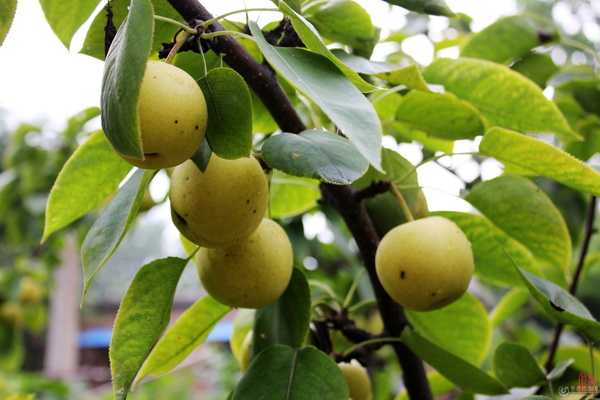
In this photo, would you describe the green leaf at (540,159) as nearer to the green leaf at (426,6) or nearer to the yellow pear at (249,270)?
the green leaf at (426,6)

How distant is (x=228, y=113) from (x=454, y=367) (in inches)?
15.7

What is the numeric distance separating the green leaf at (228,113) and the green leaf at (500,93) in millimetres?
400

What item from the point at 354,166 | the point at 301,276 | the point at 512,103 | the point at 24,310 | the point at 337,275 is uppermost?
the point at 354,166

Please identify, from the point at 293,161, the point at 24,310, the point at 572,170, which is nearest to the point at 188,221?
the point at 293,161

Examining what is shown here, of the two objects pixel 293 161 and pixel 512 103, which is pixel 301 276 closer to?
pixel 293 161

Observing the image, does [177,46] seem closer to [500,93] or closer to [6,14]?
[6,14]

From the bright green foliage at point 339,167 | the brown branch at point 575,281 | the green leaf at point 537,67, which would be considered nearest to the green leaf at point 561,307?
the bright green foliage at point 339,167

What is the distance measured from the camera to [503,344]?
0.73 meters

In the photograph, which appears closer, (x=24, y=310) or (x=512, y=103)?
(x=512, y=103)

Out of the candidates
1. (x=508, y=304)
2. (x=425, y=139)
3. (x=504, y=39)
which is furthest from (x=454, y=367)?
(x=504, y=39)

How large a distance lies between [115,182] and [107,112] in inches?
12.3

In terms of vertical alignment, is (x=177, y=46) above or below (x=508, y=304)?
above

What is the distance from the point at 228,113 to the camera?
48 centimetres

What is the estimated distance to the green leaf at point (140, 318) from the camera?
0.56 meters
